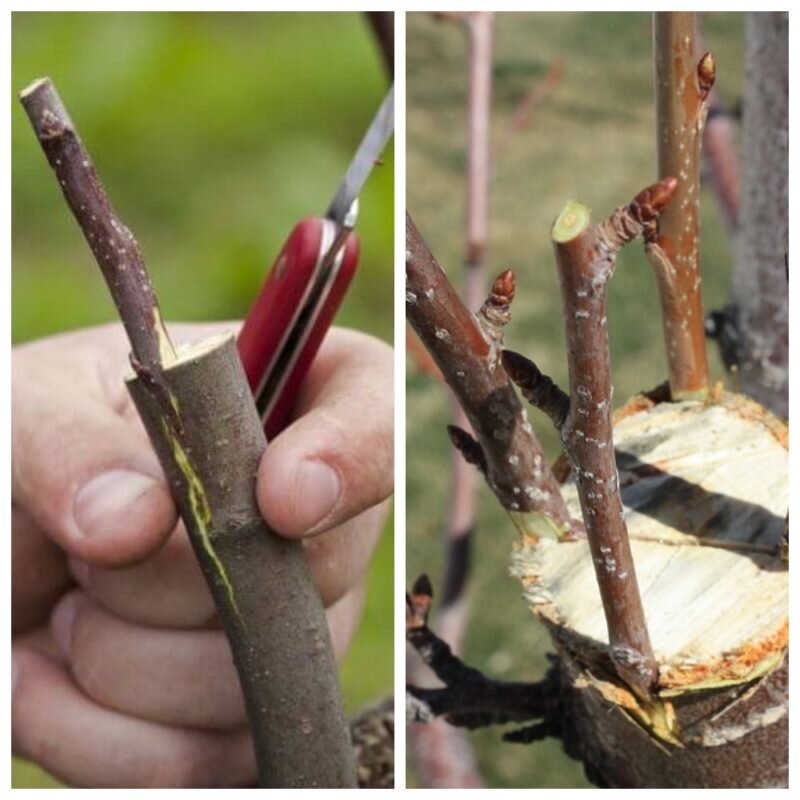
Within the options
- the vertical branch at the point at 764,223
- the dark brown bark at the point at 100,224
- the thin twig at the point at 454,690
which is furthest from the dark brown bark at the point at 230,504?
the vertical branch at the point at 764,223

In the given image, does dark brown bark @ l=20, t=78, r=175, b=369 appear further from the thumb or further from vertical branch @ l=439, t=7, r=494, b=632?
vertical branch @ l=439, t=7, r=494, b=632

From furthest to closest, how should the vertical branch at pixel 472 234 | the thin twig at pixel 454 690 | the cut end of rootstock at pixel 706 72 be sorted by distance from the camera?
the vertical branch at pixel 472 234 → the thin twig at pixel 454 690 → the cut end of rootstock at pixel 706 72

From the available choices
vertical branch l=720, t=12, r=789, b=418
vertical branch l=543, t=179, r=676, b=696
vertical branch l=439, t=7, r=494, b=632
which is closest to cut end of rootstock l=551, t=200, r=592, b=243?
vertical branch l=543, t=179, r=676, b=696

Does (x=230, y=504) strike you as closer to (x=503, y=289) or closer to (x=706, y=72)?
(x=503, y=289)

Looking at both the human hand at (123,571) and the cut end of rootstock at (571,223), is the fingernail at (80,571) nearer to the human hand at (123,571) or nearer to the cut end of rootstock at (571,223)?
the human hand at (123,571)

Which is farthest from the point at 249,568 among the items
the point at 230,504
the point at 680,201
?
the point at 680,201
